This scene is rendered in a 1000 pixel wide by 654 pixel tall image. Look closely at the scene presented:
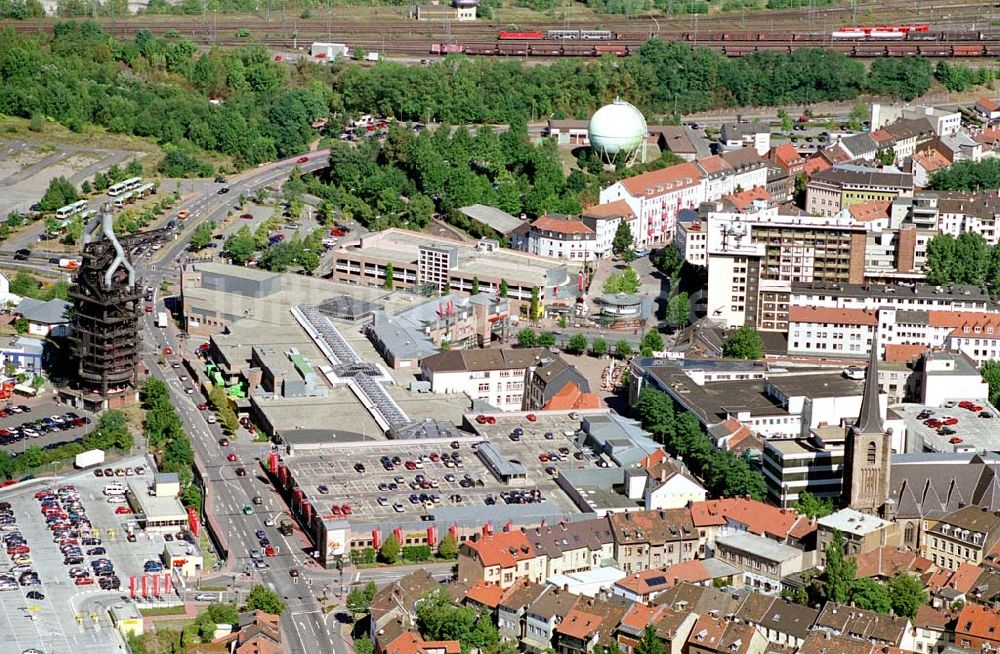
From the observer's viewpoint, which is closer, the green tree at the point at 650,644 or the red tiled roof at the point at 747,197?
the green tree at the point at 650,644

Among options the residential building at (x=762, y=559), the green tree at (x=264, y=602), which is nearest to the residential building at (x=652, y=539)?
the residential building at (x=762, y=559)

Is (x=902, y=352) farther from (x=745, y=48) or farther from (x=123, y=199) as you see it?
(x=745, y=48)

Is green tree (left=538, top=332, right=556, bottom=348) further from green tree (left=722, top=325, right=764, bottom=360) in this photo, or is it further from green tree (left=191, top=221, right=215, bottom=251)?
green tree (left=191, top=221, right=215, bottom=251)

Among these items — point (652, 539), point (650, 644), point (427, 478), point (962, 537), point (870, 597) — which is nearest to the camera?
point (650, 644)

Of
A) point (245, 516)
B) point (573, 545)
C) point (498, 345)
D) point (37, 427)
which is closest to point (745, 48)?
point (498, 345)

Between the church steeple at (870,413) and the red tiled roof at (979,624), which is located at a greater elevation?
the church steeple at (870,413)

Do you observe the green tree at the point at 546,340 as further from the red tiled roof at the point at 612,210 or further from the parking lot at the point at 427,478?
the red tiled roof at the point at 612,210
